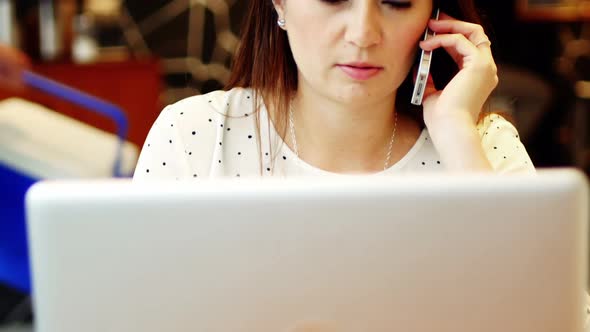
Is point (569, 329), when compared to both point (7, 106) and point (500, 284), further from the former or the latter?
point (7, 106)

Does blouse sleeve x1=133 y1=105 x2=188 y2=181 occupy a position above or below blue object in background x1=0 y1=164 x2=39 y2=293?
above

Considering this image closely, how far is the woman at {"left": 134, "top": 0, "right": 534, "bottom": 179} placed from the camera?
1212 millimetres

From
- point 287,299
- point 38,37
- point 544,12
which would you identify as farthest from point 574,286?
point 544,12

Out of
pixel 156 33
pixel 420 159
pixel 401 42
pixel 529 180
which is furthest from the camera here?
pixel 156 33

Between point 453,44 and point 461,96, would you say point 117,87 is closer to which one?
point 453,44

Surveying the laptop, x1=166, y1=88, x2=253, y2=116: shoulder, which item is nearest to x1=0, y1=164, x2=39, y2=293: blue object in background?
x1=166, y1=88, x2=253, y2=116: shoulder

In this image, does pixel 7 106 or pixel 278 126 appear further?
pixel 7 106

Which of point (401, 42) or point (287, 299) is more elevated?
point (401, 42)

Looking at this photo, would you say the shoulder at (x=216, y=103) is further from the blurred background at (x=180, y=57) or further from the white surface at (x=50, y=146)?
the blurred background at (x=180, y=57)

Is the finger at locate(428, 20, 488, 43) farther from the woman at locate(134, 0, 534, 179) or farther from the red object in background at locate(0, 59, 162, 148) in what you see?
the red object in background at locate(0, 59, 162, 148)

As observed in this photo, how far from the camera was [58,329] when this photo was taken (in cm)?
65

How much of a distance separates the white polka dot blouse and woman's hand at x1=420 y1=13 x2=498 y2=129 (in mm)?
137

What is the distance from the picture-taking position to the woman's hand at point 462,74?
1.22 meters

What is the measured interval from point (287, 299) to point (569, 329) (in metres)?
0.24
